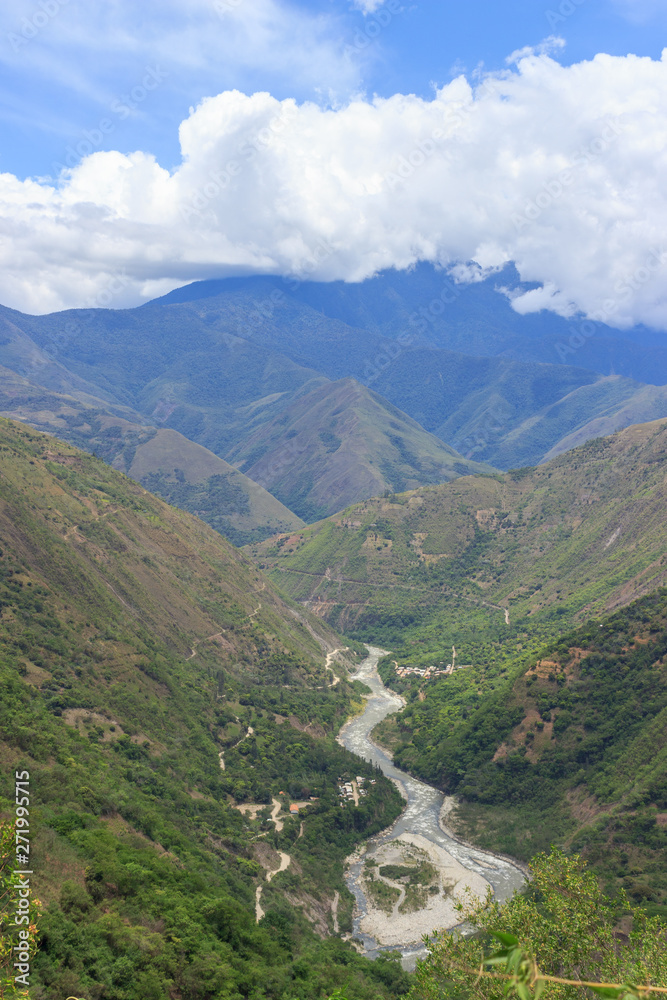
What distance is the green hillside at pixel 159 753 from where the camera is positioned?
3747 cm

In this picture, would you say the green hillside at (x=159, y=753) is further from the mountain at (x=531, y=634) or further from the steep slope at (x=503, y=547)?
the steep slope at (x=503, y=547)

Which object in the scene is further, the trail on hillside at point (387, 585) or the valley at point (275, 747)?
the trail on hillside at point (387, 585)

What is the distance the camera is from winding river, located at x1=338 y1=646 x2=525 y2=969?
203 feet

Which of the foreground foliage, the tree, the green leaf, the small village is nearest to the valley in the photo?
the small village

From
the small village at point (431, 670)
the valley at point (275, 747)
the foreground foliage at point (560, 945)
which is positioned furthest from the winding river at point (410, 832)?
the foreground foliage at point (560, 945)

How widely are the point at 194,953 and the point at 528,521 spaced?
145397mm

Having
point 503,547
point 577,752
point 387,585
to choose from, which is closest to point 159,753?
point 577,752

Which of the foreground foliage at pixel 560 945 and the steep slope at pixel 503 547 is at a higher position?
the steep slope at pixel 503 547

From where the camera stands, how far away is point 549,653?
90.6 metres

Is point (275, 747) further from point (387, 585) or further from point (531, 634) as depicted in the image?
point (387, 585)

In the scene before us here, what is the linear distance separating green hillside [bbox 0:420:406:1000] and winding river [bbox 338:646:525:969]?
2.04 m

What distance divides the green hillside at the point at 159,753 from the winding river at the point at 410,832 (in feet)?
6.71

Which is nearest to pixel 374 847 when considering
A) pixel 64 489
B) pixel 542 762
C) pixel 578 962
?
pixel 542 762

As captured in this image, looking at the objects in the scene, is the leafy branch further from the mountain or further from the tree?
the mountain
